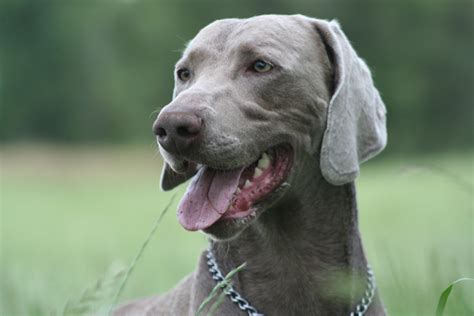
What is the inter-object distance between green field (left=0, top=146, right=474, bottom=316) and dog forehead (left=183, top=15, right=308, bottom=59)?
27.1 inches

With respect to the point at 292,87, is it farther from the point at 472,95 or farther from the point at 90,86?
the point at 90,86

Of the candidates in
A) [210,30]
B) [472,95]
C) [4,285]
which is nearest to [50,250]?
[4,285]

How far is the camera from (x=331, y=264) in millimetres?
3844

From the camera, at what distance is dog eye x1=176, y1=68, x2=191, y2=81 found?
4.00 m

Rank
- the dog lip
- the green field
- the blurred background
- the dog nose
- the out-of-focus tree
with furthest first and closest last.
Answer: the out-of-focus tree < the blurred background < the green field < the dog lip < the dog nose

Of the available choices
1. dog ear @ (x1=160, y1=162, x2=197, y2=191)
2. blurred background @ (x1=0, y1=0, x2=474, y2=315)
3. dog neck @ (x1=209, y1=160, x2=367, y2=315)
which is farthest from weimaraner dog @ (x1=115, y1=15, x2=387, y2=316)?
blurred background @ (x1=0, y1=0, x2=474, y2=315)

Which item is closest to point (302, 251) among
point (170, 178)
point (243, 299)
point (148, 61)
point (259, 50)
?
point (243, 299)

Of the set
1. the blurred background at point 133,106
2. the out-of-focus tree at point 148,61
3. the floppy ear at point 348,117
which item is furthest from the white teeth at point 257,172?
the out-of-focus tree at point 148,61

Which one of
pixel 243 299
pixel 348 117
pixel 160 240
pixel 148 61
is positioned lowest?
pixel 148 61

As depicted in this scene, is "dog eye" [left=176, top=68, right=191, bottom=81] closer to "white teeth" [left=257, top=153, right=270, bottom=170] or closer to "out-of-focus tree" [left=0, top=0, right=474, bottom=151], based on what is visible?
"white teeth" [left=257, top=153, right=270, bottom=170]

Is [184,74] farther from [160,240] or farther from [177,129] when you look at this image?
[160,240]

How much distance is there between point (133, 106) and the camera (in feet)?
140

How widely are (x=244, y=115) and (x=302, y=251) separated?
0.61 m

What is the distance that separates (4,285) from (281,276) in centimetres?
211
